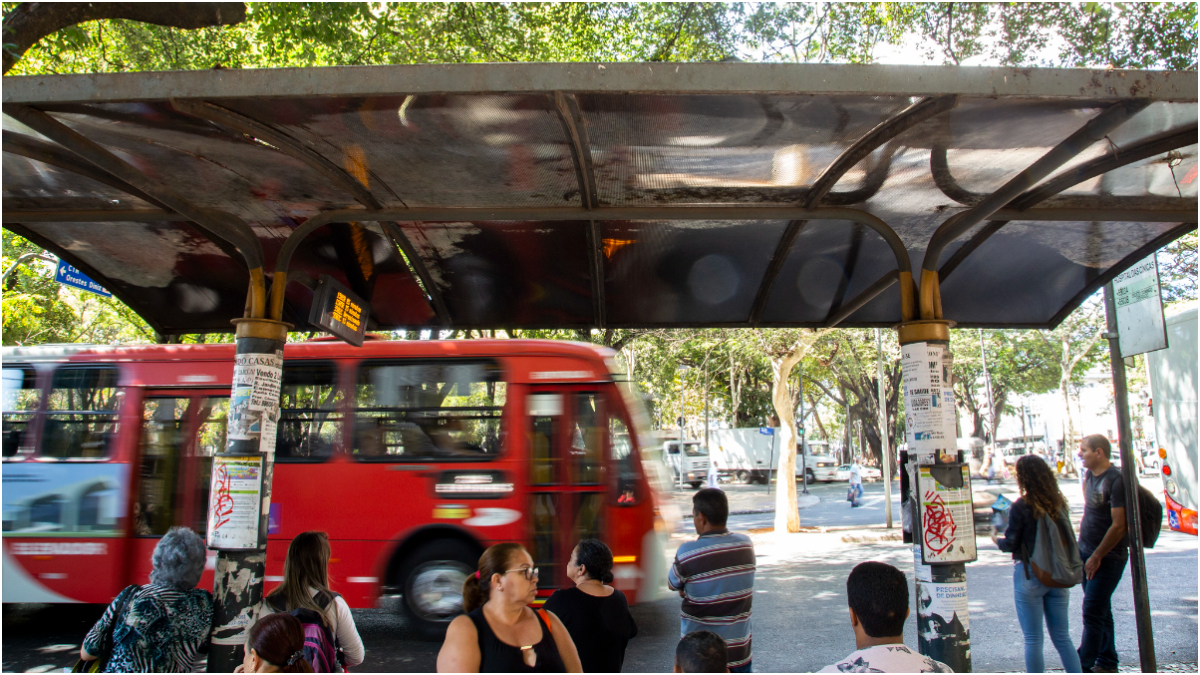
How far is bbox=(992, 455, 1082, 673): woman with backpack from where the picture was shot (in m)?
4.70

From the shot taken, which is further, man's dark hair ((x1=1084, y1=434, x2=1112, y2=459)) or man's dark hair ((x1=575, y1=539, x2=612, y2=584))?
man's dark hair ((x1=1084, y1=434, x2=1112, y2=459))

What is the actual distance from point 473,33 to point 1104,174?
31.7ft

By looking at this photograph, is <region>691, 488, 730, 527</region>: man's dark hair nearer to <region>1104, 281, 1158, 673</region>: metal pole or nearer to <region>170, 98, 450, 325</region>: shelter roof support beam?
<region>170, 98, 450, 325</region>: shelter roof support beam

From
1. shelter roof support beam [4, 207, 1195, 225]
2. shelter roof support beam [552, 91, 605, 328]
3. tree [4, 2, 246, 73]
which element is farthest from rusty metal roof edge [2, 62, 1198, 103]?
tree [4, 2, 246, 73]

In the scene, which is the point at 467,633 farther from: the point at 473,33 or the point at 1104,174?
the point at 473,33

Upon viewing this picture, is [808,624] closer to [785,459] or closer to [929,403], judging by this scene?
[929,403]

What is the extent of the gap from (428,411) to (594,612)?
458 cm

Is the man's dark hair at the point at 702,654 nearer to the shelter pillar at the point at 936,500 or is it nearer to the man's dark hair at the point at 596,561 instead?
the man's dark hair at the point at 596,561

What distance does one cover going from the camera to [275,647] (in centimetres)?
268

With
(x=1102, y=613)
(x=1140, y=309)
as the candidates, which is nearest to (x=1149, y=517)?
(x=1102, y=613)

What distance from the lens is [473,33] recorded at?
1177cm

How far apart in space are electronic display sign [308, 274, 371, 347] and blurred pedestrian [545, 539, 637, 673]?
2.68 meters

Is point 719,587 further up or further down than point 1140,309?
further down

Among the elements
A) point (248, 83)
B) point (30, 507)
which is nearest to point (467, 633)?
point (248, 83)
